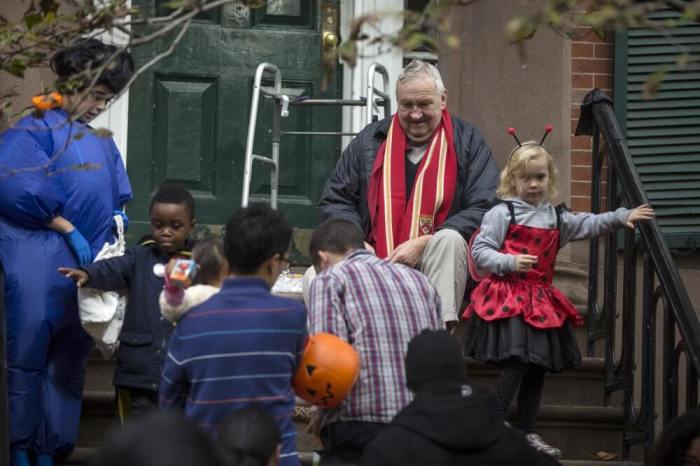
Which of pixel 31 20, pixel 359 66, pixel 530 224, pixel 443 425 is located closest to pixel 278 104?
pixel 359 66

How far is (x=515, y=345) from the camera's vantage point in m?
6.69

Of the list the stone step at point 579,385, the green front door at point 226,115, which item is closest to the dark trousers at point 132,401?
the stone step at point 579,385

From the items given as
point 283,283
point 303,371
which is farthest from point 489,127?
point 303,371

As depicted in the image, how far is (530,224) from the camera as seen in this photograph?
6895 millimetres

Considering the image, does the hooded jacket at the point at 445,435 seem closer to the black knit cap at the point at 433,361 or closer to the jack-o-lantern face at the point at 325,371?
the black knit cap at the point at 433,361

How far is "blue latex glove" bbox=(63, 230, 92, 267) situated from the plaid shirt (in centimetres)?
137

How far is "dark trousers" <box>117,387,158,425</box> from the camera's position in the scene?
20.8 ft

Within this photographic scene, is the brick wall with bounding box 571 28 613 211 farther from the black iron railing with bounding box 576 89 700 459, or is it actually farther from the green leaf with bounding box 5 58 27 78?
the green leaf with bounding box 5 58 27 78

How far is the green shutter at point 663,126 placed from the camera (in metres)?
8.87

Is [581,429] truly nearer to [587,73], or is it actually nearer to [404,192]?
[404,192]

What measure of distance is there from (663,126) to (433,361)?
4.57 m

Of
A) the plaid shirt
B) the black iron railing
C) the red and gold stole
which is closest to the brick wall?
the black iron railing

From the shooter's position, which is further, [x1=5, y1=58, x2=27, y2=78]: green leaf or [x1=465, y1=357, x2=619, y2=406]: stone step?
[x1=465, y1=357, x2=619, y2=406]: stone step

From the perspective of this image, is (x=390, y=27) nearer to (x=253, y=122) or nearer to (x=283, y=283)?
(x=253, y=122)
